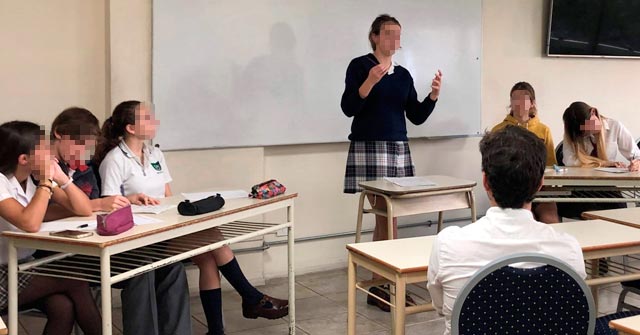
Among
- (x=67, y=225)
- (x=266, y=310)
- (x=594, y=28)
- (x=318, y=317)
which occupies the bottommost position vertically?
(x=318, y=317)

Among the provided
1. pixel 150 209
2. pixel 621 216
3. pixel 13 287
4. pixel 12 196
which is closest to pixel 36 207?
pixel 12 196

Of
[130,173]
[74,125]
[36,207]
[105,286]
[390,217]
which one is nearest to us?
[105,286]

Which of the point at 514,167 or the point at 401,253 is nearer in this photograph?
the point at 514,167

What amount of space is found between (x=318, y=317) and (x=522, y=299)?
2.03m

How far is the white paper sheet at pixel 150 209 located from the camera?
8.89 ft

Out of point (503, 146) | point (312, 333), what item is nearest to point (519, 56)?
point (312, 333)

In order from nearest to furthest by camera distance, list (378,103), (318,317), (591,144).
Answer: (318,317) → (378,103) → (591,144)

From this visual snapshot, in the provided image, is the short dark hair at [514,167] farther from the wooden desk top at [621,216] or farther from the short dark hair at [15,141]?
the short dark hair at [15,141]

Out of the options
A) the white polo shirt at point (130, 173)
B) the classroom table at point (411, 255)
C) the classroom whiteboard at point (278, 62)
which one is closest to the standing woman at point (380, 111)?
the classroom whiteboard at point (278, 62)

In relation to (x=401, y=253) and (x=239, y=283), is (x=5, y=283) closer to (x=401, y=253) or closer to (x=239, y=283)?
(x=239, y=283)

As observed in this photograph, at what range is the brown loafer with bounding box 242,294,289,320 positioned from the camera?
3256mm

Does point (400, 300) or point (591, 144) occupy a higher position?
point (591, 144)

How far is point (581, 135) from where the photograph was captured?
170 inches

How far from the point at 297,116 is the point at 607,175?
→ 1824 mm
